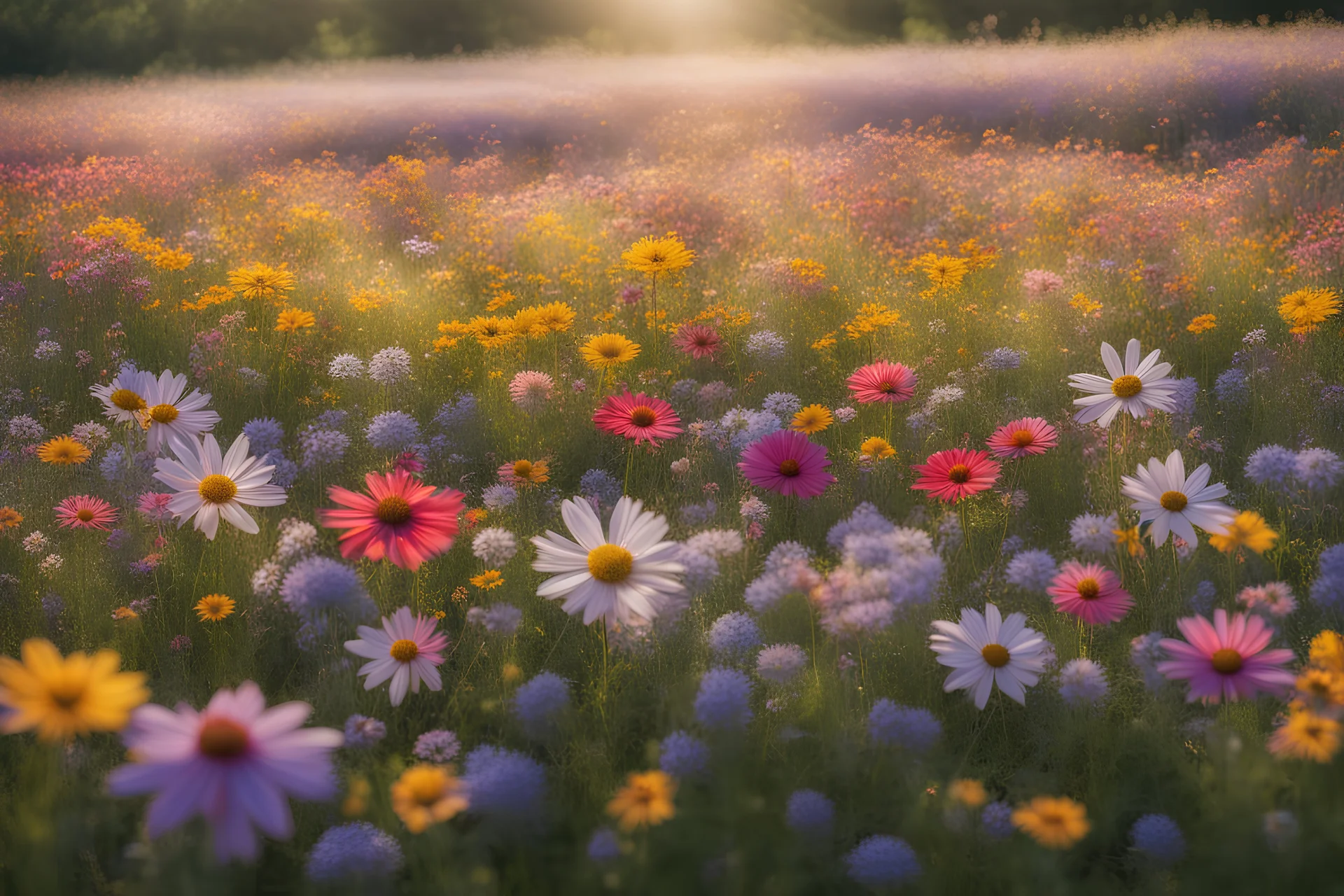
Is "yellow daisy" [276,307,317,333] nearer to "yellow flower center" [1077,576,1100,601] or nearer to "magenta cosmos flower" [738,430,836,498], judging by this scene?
"magenta cosmos flower" [738,430,836,498]

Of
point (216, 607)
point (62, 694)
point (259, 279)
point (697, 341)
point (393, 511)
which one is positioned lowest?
point (216, 607)

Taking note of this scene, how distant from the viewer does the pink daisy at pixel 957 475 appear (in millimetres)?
2438

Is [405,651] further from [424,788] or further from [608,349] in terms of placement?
[608,349]

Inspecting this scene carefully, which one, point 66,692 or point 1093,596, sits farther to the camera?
point 1093,596

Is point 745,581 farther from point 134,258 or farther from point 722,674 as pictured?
point 134,258

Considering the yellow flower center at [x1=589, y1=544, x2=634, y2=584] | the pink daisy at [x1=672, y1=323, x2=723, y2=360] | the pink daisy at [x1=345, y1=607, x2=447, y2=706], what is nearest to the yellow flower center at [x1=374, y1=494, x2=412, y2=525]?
the pink daisy at [x1=345, y1=607, x2=447, y2=706]

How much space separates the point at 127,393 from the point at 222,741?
1.91 m

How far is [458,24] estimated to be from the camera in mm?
30969

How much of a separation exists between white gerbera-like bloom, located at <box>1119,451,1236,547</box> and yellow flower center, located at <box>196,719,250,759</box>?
212cm

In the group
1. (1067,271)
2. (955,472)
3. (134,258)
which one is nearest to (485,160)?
(134,258)

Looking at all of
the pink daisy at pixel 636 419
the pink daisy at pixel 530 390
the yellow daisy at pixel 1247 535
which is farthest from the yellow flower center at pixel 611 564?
the pink daisy at pixel 530 390

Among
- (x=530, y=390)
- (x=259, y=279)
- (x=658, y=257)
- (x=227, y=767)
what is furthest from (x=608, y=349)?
(x=227, y=767)

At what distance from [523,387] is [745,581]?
1374mm

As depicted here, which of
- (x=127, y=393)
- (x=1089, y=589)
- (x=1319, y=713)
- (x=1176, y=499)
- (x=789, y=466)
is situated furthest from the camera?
(x=127, y=393)
